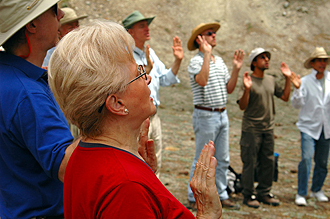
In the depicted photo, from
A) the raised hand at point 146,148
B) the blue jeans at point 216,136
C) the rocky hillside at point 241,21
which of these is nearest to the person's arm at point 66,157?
the raised hand at point 146,148

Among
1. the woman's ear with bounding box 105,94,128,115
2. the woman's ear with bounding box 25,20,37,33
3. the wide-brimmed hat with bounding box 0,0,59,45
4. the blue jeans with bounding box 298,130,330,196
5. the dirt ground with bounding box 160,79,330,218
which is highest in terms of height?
the wide-brimmed hat with bounding box 0,0,59,45

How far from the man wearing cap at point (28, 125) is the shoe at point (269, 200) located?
13.8 ft

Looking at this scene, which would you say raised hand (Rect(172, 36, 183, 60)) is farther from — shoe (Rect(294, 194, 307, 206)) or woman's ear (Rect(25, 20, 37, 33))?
woman's ear (Rect(25, 20, 37, 33))

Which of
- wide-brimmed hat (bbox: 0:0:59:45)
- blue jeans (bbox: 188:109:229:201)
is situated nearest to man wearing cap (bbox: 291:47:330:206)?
blue jeans (bbox: 188:109:229:201)

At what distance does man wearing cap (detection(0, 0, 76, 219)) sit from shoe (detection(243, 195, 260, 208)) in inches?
155

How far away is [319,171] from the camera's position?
564cm

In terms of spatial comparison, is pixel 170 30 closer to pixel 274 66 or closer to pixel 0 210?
pixel 274 66

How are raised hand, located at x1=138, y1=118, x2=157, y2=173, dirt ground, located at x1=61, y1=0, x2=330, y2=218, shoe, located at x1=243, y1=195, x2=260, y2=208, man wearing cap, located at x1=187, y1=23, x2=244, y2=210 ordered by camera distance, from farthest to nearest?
1. dirt ground, located at x1=61, y1=0, x2=330, y2=218
2. shoe, located at x1=243, y1=195, x2=260, y2=208
3. man wearing cap, located at x1=187, y1=23, x2=244, y2=210
4. raised hand, located at x1=138, y1=118, x2=157, y2=173

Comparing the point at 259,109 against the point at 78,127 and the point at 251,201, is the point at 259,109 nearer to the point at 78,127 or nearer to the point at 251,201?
the point at 251,201

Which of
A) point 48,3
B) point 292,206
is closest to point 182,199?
point 292,206

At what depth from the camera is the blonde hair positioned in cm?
143

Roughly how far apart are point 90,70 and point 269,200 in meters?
4.75

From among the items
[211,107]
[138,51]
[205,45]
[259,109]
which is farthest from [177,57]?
[259,109]

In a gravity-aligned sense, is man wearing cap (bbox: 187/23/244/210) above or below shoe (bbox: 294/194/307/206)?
above
